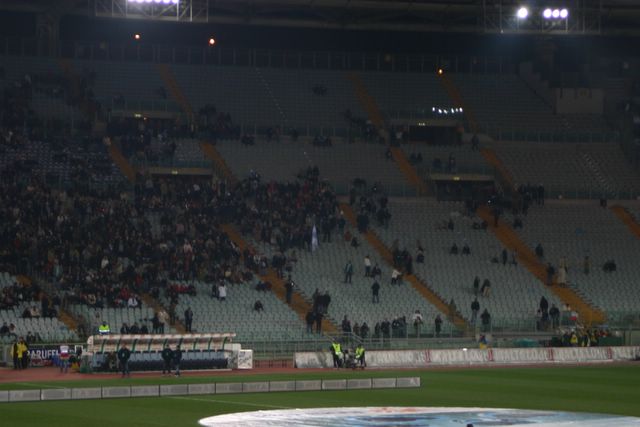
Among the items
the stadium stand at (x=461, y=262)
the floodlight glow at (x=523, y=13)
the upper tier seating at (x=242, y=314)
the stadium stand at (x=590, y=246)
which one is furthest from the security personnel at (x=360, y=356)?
the floodlight glow at (x=523, y=13)

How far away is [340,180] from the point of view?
7425 cm

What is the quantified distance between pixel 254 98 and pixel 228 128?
13.5 feet

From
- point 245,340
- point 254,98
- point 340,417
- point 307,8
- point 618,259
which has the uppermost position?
point 307,8

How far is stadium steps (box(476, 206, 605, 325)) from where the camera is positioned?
6619cm

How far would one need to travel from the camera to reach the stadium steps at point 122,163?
69.7 metres

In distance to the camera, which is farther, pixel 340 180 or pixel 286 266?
pixel 340 180

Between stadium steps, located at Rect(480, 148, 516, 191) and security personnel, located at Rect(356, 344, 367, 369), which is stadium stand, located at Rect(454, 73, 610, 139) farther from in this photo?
security personnel, located at Rect(356, 344, 367, 369)

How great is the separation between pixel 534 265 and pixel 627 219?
8.22 meters

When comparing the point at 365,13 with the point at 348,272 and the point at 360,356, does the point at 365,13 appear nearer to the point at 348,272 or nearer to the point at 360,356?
the point at 348,272

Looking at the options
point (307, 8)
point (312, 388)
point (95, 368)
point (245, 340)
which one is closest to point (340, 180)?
point (307, 8)

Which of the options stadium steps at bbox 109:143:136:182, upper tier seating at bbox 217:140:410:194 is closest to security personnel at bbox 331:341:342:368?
stadium steps at bbox 109:143:136:182

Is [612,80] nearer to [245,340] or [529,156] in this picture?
[529,156]

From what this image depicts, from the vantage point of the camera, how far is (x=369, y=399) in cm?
3791

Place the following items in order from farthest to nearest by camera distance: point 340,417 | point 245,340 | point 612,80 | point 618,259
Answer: point 612,80, point 618,259, point 245,340, point 340,417
